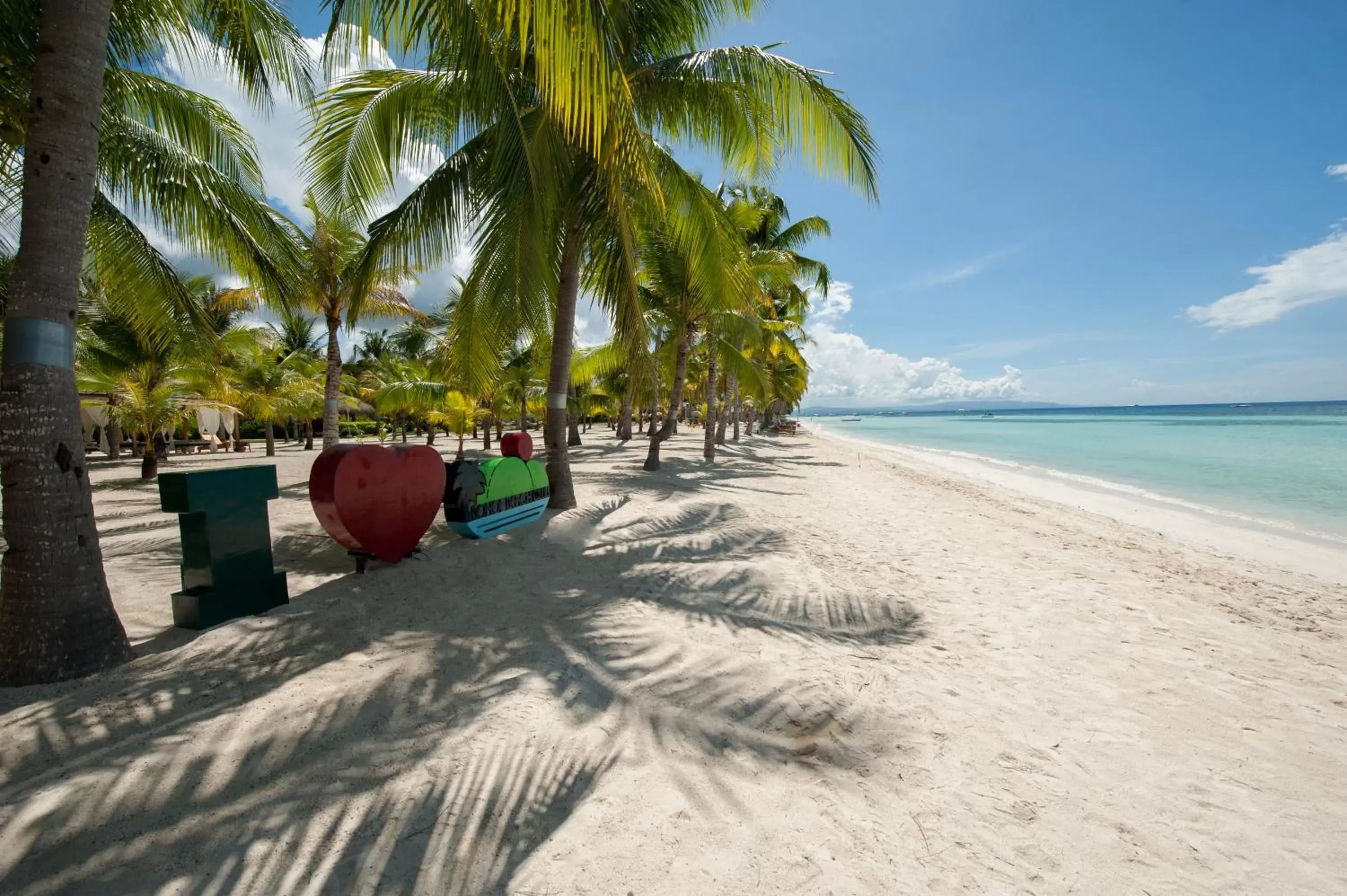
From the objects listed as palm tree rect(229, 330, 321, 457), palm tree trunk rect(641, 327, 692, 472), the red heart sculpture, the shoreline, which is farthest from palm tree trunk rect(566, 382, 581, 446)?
the red heart sculpture

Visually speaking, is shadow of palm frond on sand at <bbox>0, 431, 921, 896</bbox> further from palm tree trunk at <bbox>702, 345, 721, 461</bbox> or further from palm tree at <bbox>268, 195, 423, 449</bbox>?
palm tree trunk at <bbox>702, 345, 721, 461</bbox>

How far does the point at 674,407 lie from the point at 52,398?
→ 44.2ft

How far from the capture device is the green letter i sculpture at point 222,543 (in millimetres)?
3473

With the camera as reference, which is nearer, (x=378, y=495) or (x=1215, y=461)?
(x=378, y=495)

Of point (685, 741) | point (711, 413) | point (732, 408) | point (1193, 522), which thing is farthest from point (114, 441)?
point (1193, 522)

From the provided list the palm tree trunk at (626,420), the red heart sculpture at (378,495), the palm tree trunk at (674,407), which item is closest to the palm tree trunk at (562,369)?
the red heart sculpture at (378,495)

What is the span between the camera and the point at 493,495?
5977 millimetres

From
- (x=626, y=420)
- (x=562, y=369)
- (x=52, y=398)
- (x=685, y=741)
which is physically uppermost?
(x=562, y=369)

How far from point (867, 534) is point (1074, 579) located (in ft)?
7.57

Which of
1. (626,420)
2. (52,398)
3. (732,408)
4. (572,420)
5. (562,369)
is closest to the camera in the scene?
(52,398)

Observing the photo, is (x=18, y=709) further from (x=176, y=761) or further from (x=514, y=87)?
(x=514, y=87)

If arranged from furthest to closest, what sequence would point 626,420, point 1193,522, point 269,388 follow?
point 626,420, point 269,388, point 1193,522

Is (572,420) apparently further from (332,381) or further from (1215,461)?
(1215,461)

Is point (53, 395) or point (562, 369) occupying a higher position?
point (562, 369)
